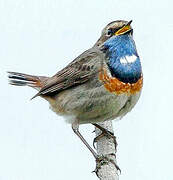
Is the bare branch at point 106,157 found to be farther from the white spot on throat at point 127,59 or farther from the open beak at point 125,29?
the open beak at point 125,29

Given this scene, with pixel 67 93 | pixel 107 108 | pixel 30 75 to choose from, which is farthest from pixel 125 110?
pixel 30 75

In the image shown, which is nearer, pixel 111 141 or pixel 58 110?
pixel 111 141

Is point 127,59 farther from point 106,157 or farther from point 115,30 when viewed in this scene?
point 106,157

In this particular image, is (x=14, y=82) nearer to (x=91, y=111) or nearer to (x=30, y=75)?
(x=30, y=75)

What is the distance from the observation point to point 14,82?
343 inches

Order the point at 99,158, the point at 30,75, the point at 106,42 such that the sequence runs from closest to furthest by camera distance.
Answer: the point at 99,158 → the point at 106,42 → the point at 30,75

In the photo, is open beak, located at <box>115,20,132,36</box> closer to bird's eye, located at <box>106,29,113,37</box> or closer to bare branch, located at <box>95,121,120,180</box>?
bird's eye, located at <box>106,29,113,37</box>

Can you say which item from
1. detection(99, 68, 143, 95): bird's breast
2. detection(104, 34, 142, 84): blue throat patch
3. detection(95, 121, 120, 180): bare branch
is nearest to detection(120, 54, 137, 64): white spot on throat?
detection(104, 34, 142, 84): blue throat patch

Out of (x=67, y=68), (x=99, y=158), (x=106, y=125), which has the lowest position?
(x=99, y=158)

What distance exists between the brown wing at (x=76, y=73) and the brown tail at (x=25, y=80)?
340 millimetres

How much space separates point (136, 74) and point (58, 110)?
3.60 feet

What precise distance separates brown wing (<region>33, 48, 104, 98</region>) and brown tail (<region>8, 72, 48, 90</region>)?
13.4 inches

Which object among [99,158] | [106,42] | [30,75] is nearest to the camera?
[99,158]

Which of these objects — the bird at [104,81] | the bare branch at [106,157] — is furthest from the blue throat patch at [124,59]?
the bare branch at [106,157]
